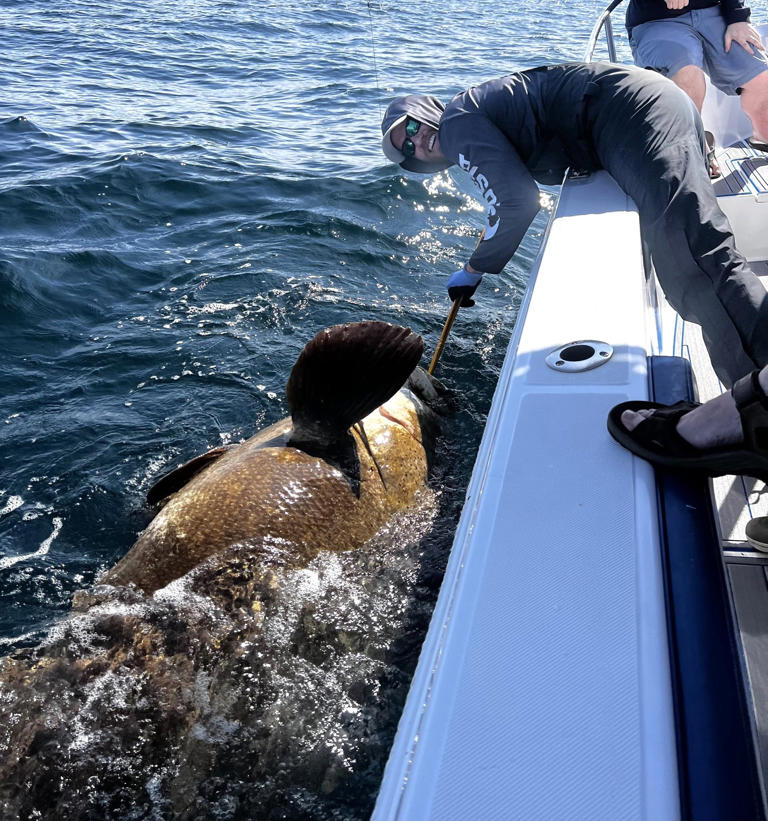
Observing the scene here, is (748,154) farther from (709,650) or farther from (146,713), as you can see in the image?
(146,713)

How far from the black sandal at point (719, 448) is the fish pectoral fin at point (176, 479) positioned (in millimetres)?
2012

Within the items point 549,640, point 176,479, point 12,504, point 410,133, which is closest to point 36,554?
point 12,504

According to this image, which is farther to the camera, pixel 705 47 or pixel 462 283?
pixel 705 47

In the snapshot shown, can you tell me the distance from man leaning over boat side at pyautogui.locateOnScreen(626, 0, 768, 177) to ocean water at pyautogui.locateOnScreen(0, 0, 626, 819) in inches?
77.4

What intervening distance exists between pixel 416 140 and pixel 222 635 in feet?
11.1

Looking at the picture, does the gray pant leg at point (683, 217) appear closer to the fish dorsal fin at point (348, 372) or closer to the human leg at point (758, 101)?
the fish dorsal fin at point (348, 372)

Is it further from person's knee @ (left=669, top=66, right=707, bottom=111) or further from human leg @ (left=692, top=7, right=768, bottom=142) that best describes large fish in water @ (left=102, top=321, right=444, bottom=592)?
human leg @ (left=692, top=7, right=768, bottom=142)

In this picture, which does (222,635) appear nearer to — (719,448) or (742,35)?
(719,448)

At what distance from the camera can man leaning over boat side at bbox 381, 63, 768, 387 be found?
315cm

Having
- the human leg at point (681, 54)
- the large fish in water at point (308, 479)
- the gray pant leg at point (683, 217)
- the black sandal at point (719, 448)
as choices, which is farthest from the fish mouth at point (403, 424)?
the human leg at point (681, 54)

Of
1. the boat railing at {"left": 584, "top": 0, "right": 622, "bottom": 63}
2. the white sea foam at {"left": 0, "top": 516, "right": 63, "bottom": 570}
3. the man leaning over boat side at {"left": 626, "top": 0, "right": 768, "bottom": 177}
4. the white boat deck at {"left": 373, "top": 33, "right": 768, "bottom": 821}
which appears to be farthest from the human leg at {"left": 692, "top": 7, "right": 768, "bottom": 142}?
the white sea foam at {"left": 0, "top": 516, "right": 63, "bottom": 570}

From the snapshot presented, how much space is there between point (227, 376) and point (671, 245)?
8.95 ft

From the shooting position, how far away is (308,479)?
122 inches

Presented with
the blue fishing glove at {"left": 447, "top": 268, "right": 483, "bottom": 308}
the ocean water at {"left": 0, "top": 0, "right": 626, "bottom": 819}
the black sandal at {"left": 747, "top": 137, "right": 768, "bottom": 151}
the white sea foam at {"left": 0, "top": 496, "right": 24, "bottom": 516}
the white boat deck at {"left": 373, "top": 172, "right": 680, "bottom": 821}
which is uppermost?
the black sandal at {"left": 747, "top": 137, "right": 768, "bottom": 151}
